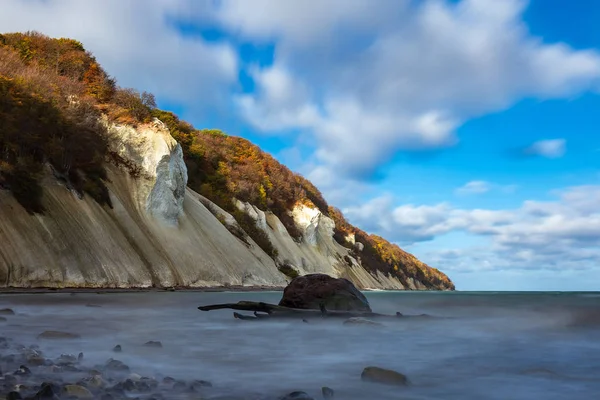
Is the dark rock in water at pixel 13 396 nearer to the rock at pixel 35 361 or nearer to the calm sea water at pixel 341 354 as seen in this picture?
the calm sea water at pixel 341 354

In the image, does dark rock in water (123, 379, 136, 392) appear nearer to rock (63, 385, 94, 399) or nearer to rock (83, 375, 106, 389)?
rock (83, 375, 106, 389)

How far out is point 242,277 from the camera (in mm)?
45094

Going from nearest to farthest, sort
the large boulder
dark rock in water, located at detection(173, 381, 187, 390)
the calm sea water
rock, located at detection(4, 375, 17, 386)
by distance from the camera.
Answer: rock, located at detection(4, 375, 17, 386), dark rock in water, located at detection(173, 381, 187, 390), the calm sea water, the large boulder

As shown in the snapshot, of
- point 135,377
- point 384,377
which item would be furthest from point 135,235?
point 384,377

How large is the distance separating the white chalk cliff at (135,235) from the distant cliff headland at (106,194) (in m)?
0.09

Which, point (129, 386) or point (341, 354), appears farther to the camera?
point (341, 354)

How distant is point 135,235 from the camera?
3522 cm

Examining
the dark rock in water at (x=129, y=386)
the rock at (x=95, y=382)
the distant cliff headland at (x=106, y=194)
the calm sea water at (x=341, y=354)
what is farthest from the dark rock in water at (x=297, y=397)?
the distant cliff headland at (x=106, y=194)

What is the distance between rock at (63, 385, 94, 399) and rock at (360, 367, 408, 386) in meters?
2.89

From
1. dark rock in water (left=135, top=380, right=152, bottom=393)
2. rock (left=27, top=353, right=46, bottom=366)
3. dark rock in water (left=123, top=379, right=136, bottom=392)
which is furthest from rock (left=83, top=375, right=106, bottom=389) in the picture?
rock (left=27, top=353, right=46, bottom=366)

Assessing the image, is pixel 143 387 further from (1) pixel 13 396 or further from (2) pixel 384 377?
(2) pixel 384 377

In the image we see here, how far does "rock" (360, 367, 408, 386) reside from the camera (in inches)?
208

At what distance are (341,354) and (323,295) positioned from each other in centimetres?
755

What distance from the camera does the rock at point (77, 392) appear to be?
13.3 feet
